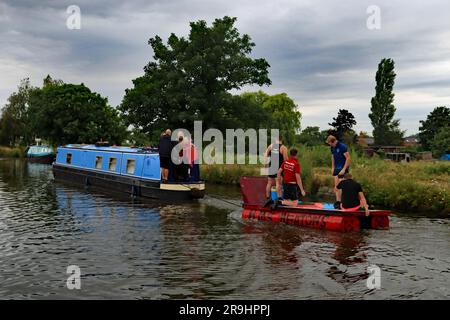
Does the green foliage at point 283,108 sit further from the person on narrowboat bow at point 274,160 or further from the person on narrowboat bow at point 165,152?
the person on narrowboat bow at point 274,160

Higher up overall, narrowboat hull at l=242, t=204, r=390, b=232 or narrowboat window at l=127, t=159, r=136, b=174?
narrowboat window at l=127, t=159, r=136, b=174

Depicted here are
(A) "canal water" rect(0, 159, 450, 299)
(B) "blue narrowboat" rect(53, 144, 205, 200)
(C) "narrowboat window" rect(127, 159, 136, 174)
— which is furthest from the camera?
(C) "narrowboat window" rect(127, 159, 136, 174)

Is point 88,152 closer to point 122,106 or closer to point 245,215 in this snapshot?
point 245,215

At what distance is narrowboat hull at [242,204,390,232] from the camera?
12.6 m

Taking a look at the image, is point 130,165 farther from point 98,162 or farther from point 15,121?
point 15,121

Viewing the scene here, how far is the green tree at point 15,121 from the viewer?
249 ft

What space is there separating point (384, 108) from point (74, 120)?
1612 inches

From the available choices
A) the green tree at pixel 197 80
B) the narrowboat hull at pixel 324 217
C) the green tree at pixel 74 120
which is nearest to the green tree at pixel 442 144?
the green tree at pixel 197 80

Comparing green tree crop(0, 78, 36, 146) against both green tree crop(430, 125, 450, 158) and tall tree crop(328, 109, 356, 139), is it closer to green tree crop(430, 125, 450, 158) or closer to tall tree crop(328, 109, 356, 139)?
tall tree crop(328, 109, 356, 139)

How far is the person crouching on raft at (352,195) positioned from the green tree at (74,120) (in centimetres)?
4913

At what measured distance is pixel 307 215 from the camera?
530 inches

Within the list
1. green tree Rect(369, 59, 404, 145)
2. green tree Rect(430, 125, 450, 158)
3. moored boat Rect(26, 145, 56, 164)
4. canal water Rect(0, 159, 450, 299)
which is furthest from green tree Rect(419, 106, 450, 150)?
canal water Rect(0, 159, 450, 299)

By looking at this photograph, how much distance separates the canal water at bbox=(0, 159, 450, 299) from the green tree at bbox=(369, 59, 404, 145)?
5517 centimetres
